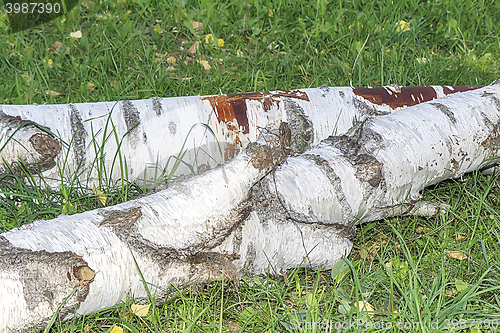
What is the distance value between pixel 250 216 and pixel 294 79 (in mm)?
1942

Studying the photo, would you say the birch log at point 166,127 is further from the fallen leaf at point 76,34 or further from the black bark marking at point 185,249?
the fallen leaf at point 76,34

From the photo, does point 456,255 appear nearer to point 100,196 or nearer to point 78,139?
point 100,196

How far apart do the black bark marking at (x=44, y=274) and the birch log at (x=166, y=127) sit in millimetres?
797

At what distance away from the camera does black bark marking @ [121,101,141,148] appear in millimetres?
2230

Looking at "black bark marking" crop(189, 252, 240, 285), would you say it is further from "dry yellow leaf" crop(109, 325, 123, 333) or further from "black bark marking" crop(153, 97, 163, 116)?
"black bark marking" crop(153, 97, 163, 116)

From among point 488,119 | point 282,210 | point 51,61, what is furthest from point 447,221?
point 51,61

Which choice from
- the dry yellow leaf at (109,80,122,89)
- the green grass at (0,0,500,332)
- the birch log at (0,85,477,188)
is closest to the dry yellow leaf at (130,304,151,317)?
the green grass at (0,0,500,332)

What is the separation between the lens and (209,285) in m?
1.79

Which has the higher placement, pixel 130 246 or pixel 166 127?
pixel 166 127

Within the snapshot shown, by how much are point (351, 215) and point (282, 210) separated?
0.35 meters

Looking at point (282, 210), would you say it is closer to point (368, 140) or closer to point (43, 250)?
point (368, 140)

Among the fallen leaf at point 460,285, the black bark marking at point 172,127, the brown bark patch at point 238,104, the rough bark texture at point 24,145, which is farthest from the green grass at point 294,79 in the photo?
the brown bark patch at point 238,104

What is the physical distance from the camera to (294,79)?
347 centimetres

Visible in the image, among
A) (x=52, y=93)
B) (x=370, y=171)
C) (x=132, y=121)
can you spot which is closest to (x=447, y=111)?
(x=370, y=171)
